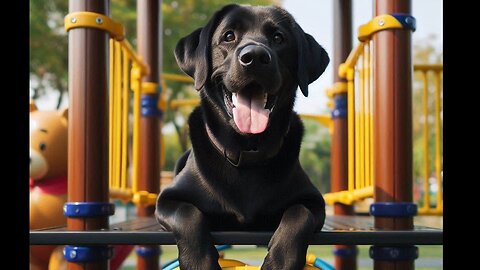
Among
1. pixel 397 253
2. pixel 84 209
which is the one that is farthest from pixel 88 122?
pixel 397 253

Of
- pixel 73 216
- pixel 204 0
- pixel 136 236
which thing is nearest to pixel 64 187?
pixel 73 216

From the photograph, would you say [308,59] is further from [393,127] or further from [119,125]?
[119,125]

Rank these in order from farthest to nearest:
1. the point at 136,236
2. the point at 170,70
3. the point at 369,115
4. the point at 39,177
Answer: the point at 170,70 → the point at 39,177 → the point at 369,115 → the point at 136,236

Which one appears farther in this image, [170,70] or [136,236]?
[170,70]

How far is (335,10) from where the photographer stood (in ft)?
14.7

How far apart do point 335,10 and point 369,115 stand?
55.6 inches

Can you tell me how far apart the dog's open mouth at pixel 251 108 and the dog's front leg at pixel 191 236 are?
1.33 ft

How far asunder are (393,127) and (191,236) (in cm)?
106

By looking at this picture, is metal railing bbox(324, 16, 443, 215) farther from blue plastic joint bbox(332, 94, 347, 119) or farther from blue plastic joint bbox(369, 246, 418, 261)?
blue plastic joint bbox(369, 246, 418, 261)

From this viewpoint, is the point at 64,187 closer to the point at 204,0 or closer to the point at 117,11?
the point at 117,11

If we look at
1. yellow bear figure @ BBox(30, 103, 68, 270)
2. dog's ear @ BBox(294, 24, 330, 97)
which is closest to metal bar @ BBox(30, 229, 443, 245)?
dog's ear @ BBox(294, 24, 330, 97)

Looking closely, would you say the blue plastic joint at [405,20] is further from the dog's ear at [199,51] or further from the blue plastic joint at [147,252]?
the blue plastic joint at [147,252]

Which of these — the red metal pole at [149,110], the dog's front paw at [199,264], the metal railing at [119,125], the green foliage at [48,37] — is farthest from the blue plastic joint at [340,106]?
the green foliage at [48,37]

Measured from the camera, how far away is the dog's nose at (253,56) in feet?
6.98
